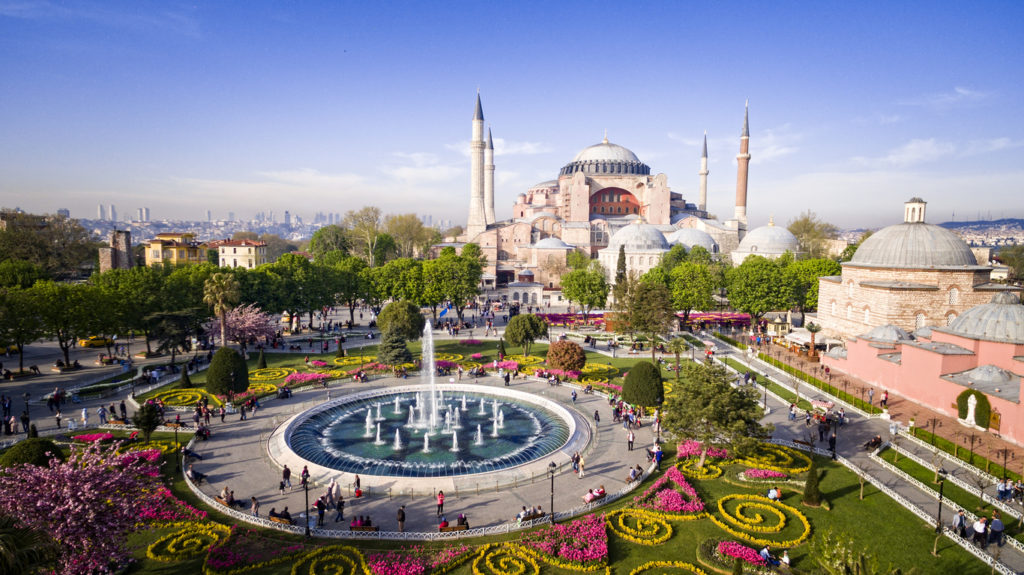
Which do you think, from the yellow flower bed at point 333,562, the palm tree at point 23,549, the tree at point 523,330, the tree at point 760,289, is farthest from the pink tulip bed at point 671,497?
the tree at point 760,289

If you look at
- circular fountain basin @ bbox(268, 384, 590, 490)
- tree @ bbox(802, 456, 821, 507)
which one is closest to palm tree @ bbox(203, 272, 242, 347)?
circular fountain basin @ bbox(268, 384, 590, 490)

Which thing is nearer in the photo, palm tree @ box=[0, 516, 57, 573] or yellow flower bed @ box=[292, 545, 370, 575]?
palm tree @ box=[0, 516, 57, 573]

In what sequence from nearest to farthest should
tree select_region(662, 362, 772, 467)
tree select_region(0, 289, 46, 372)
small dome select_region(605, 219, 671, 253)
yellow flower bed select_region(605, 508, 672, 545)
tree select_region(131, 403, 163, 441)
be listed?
yellow flower bed select_region(605, 508, 672, 545)
tree select_region(662, 362, 772, 467)
tree select_region(131, 403, 163, 441)
tree select_region(0, 289, 46, 372)
small dome select_region(605, 219, 671, 253)

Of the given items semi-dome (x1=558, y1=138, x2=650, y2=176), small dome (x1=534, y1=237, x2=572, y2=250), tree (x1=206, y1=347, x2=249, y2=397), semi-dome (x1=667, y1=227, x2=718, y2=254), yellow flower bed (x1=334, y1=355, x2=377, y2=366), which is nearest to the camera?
tree (x1=206, y1=347, x2=249, y2=397)

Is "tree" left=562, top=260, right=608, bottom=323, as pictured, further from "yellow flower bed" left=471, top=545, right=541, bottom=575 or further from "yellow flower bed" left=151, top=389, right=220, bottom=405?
"yellow flower bed" left=471, top=545, right=541, bottom=575

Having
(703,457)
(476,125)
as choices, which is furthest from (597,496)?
(476,125)

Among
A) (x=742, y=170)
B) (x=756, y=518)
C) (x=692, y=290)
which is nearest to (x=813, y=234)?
(x=742, y=170)
